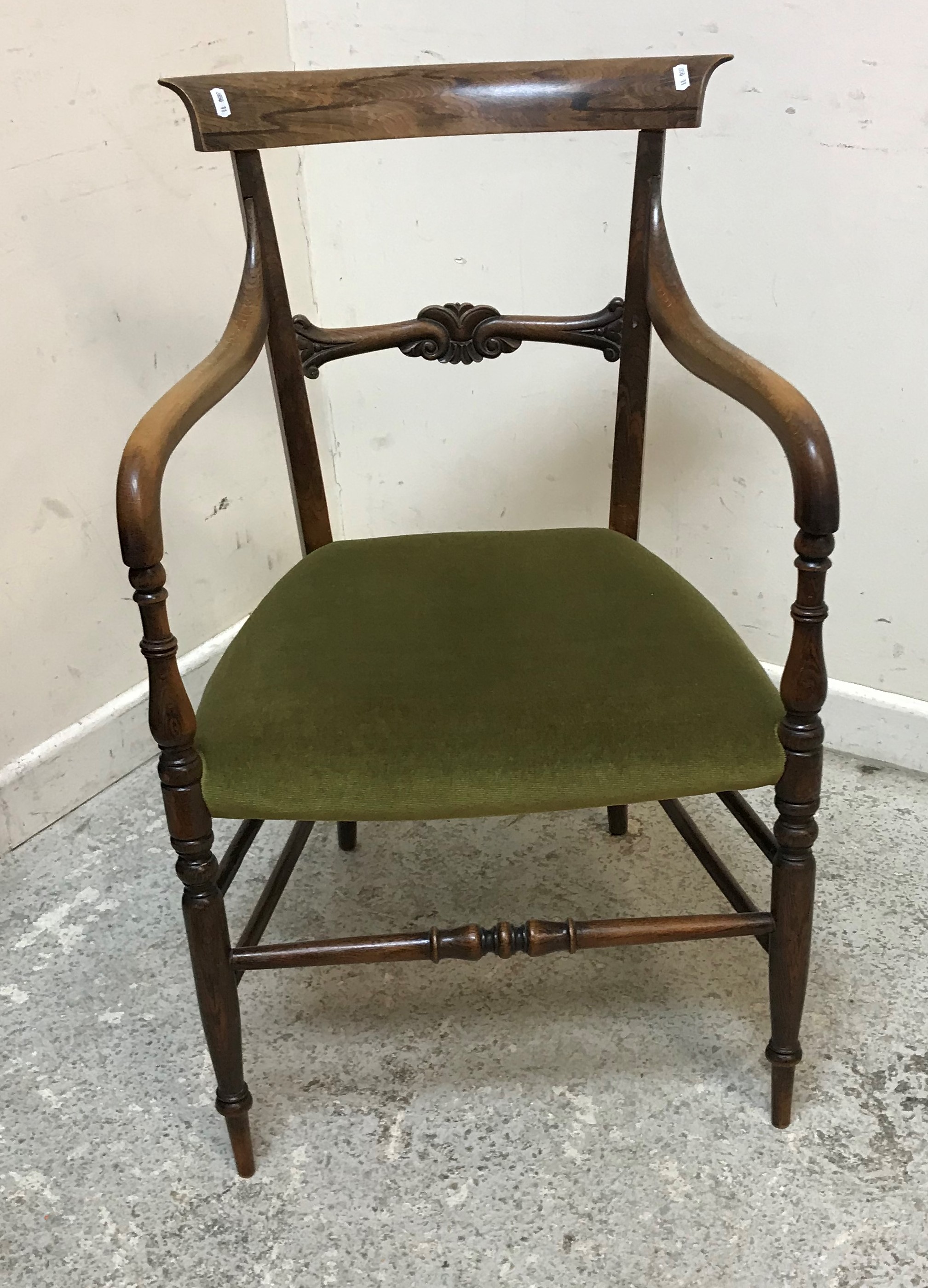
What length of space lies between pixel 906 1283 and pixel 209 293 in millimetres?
1583

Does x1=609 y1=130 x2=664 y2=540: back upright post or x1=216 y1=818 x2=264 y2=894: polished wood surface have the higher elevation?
x1=609 y1=130 x2=664 y2=540: back upright post

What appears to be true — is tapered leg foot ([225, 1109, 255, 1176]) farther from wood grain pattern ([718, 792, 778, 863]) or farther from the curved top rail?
the curved top rail

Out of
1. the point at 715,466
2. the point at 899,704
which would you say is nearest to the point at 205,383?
the point at 715,466

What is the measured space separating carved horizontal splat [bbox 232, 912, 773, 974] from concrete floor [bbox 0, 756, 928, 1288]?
264 millimetres

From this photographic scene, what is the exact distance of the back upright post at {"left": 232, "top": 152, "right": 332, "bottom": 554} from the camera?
121 cm

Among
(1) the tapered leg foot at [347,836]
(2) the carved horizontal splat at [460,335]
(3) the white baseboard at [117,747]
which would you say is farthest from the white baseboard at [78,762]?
(2) the carved horizontal splat at [460,335]

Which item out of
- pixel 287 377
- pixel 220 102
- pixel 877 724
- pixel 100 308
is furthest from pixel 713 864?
pixel 100 308

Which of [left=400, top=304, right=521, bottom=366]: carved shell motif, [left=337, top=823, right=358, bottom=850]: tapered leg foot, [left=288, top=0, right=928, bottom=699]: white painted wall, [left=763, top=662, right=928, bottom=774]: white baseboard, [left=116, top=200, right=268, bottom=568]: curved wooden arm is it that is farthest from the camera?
[left=763, top=662, right=928, bottom=774]: white baseboard

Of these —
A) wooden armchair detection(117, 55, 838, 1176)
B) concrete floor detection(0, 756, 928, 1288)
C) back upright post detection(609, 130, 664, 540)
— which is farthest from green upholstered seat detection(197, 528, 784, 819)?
concrete floor detection(0, 756, 928, 1288)

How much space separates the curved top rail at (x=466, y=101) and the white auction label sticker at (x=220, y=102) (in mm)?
13

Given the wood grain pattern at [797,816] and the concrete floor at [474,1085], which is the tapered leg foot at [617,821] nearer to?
the concrete floor at [474,1085]

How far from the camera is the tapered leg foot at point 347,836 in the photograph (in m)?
1.59

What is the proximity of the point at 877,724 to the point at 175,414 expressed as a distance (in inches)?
48.6

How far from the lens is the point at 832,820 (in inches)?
64.3
